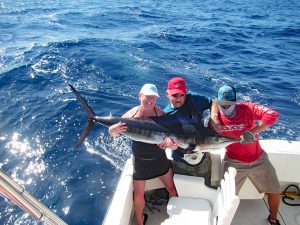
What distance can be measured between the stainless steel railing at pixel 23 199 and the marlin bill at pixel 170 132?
151cm

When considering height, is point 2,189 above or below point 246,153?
above

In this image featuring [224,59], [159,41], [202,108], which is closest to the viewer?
[202,108]

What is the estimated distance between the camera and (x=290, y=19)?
17.6 metres

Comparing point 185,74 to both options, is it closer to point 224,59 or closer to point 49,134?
point 224,59

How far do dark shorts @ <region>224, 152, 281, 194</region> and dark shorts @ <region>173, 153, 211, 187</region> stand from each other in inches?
8.5

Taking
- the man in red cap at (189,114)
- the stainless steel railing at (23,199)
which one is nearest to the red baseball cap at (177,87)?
the man in red cap at (189,114)

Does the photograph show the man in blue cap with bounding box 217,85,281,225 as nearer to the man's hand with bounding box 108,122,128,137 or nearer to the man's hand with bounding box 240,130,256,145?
the man's hand with bounding box 240,130,256,145

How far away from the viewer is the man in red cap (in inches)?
126

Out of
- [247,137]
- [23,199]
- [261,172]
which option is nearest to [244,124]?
[247,137]

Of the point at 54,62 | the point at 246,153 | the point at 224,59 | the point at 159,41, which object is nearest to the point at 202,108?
the point at 246,153

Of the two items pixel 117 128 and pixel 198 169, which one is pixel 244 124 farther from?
pixel 117 128

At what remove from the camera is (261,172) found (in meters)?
3.36

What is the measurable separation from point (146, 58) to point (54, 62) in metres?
2.80

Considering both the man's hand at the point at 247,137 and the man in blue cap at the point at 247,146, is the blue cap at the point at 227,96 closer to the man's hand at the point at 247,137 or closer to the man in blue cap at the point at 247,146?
the man in blue cap at the point at 247,146
